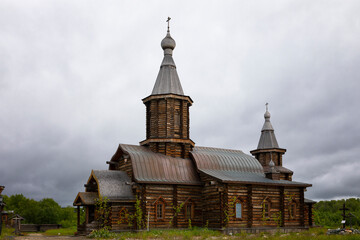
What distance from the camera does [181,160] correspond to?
31141 mm

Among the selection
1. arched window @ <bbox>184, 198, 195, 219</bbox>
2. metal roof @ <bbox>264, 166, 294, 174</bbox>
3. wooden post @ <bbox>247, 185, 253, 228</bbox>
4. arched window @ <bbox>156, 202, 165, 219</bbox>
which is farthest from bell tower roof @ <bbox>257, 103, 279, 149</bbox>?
arched window @ <bbox>156, 202, 165, 219</bbox>

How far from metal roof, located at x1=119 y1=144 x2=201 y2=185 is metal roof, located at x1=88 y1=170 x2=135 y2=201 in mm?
1174

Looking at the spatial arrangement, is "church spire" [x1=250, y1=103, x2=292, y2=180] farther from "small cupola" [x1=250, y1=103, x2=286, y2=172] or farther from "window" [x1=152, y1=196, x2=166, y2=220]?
"window" [x1=152, y1=196, x2=166, y2=220]

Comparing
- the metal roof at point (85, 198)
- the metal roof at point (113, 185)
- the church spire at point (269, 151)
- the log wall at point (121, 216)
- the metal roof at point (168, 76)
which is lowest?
the log wall at point (121, 216)

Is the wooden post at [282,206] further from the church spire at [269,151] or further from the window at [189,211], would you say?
the church spire at [269,151]

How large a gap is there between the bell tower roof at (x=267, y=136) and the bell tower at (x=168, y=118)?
11.9 meters

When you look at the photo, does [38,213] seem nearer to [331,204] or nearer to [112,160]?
[112,160]

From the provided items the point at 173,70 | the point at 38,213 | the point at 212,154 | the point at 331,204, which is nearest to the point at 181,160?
the point at 212,154

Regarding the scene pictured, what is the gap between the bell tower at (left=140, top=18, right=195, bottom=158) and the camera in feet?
103

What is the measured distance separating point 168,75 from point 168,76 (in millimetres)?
108

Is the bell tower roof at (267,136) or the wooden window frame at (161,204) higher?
the bell tower roof at (267,136)

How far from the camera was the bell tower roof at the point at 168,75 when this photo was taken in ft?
106

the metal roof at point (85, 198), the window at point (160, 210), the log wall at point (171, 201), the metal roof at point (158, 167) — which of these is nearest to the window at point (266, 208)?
A: the log wall at point (171, 201)

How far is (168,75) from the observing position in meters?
33.2
